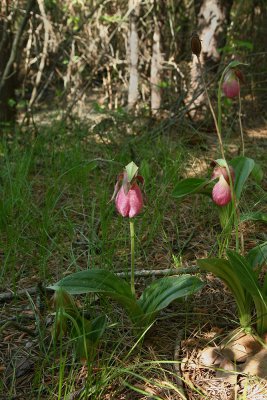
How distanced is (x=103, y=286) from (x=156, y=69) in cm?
283

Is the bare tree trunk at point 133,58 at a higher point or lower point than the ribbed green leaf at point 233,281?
higher

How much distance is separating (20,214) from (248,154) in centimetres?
157

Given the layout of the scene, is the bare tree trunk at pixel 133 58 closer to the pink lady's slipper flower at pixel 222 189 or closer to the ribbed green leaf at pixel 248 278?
the pink lady's slipper flower at pixel 222 189

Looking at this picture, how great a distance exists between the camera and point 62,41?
158 inches

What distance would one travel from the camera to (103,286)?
1432 millimetres

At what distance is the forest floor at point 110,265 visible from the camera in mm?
1335

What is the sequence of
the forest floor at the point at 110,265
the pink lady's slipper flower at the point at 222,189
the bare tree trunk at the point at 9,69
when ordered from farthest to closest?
the bare tree trunk at the point at 9,69 < the pink lady's slipper flower at the point at 222,189 < the forest floor at the point at 110,265

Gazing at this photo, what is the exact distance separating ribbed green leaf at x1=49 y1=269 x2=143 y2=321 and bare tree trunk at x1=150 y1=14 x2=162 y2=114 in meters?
2.62

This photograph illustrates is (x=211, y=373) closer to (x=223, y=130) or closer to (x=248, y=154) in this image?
(x=248, y=154)

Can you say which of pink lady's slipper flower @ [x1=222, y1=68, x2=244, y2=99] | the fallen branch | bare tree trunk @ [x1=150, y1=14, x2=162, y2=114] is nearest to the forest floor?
the fallen branch

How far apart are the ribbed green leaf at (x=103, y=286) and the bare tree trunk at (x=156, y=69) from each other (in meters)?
2.62

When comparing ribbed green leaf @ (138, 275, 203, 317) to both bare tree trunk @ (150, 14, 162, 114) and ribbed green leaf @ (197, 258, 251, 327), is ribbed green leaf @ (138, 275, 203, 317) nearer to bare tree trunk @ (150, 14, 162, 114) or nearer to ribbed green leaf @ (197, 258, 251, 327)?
ribbed green leaf @ (197, 258, 251, 327)

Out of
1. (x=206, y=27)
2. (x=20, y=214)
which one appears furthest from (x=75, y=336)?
(x=206, y=27)

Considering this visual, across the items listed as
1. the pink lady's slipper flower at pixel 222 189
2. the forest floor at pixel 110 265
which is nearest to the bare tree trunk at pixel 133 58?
the forest floor at pixel 110 265
